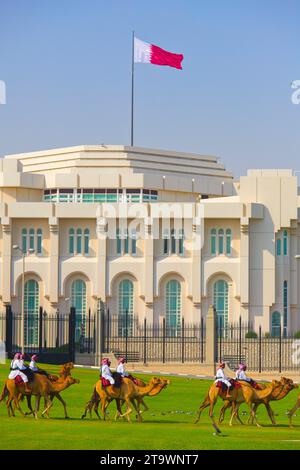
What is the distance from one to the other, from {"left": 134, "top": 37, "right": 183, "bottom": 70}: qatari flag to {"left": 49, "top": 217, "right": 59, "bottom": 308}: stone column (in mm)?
13599

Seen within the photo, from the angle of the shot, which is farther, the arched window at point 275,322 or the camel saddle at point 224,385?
the arched window at point 275,322

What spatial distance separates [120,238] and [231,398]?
193 ft

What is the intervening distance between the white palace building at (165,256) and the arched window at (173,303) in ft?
0.24

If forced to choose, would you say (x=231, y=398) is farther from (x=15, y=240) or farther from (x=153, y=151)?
(x=153, y=151)

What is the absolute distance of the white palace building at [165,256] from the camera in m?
101

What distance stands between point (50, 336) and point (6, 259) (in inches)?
406

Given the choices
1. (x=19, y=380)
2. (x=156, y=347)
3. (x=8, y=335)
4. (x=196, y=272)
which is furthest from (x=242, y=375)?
(x=196, y=272)

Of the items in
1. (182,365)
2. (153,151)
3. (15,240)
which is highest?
(153,151)

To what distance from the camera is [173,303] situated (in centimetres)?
10231

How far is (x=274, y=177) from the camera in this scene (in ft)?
339

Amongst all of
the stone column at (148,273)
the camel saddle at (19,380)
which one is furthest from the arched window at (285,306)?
the camel saddle at (19,380)

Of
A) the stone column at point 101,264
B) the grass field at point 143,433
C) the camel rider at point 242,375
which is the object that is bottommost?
the grass field at point 143,433

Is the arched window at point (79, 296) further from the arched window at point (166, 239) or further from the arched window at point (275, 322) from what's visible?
the arched window at point (275, 322)

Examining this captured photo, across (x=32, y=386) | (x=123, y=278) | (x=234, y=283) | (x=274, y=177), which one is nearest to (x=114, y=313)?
(x=123, y=278)
